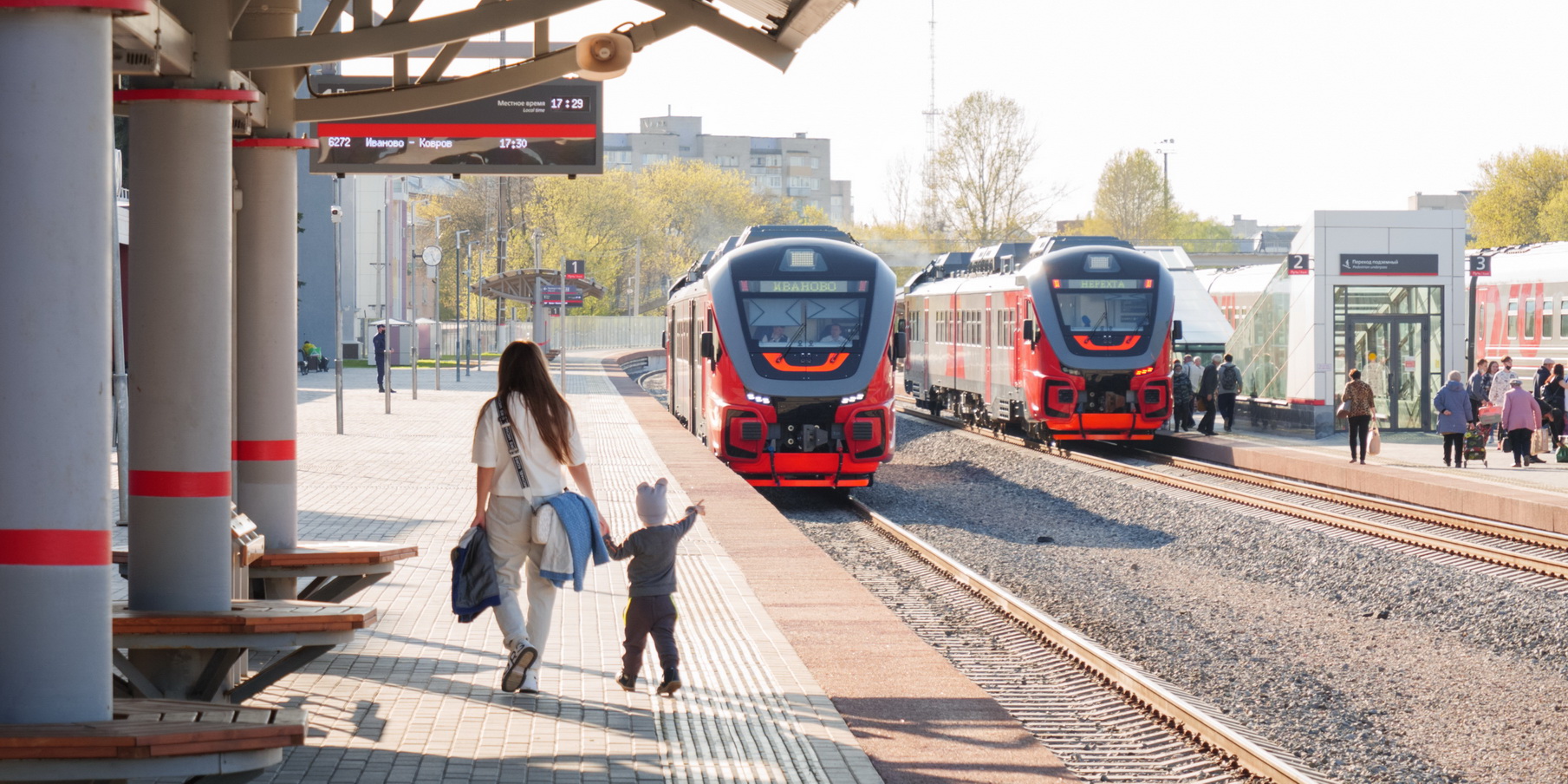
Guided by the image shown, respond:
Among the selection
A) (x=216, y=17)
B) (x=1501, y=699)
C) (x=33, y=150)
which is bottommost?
(x=1501, y=699)

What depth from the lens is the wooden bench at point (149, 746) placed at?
14.4ft

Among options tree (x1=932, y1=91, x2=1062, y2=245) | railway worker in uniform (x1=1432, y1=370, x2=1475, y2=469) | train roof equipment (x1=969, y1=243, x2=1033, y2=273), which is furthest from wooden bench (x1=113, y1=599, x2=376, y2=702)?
tree (x1=932, y1=91, x2=1062, y2=245)

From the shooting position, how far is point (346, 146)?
14641 millimetres

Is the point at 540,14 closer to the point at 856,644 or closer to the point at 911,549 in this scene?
the point at 856,644

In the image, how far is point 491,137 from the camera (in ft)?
49.6

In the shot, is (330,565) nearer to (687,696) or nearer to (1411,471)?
(687,696)

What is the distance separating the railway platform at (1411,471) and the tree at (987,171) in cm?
3879

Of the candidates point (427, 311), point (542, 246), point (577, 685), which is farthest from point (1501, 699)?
point (427, 311)

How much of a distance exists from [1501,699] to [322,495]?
1114cm

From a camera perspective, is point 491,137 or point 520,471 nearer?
point 520,471

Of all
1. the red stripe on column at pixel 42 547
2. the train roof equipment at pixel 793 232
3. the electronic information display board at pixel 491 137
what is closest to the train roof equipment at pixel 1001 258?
the train roof equipment at pixel 793 232

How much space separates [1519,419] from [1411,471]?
3015 mm

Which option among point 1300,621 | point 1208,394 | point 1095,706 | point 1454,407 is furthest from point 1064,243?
point 1095,706

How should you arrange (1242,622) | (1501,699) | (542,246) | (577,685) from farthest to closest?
(542,246), (1242,622), (1501,699), (577,685)
